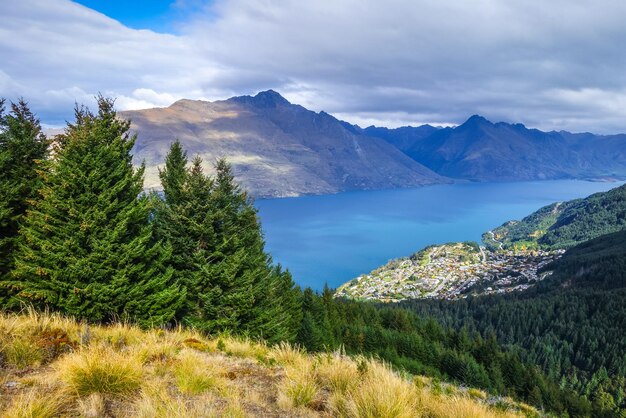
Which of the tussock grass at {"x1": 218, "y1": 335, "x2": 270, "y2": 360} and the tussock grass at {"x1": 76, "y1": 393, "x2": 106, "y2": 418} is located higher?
the tussock grass at {"x1": 76, "y1": 393, "x2": 106, "y2": 418}

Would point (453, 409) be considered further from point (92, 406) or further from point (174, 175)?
point (174, 175)

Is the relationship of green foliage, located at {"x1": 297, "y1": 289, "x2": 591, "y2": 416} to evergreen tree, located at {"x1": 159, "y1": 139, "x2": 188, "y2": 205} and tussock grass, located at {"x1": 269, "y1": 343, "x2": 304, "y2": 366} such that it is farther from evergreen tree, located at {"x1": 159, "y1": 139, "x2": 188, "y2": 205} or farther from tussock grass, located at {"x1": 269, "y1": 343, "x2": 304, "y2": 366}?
tussock grass, located at {"x1": 269, "y1": 343, "x2": 304, "y2": 366}

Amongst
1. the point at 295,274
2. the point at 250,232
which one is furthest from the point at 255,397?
the point at 295,274

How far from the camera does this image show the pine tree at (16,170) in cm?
1591

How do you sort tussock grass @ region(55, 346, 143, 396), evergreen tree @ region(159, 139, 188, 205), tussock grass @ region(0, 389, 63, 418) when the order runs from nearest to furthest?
tussock grass @ region(0, 389, 63, 418), tussock grass @ region(55, 346, 143, 396), evergreen tree @ region(159, 139, 188, 205)

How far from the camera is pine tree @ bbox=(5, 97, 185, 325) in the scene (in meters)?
13.7

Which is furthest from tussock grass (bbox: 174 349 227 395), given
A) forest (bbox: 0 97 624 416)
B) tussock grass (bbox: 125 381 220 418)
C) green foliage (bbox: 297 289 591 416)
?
green foliage (bbox: 297 289 591 416)

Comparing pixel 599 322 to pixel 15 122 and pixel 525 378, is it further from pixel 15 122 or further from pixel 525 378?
pixel 15 122

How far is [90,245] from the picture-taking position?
1413 cm

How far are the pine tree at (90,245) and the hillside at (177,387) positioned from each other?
5.24m

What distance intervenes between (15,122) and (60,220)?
8.20m

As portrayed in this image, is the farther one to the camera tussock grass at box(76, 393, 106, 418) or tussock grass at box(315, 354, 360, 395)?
tussock grass at box(315, 354, 360, 395)

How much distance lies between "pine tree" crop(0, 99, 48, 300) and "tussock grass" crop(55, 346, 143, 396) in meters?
12.0

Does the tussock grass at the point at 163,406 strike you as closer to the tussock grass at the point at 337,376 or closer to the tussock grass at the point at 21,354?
the tussock grass at the point at 337,376
